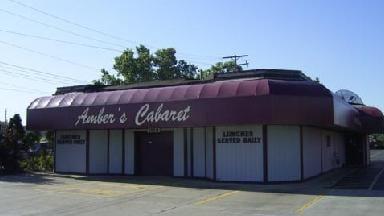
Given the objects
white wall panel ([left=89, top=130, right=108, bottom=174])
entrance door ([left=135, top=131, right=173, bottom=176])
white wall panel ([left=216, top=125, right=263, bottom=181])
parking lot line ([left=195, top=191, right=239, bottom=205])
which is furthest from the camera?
white wall panel ([left=89, top=130, right=108, bottom=174])

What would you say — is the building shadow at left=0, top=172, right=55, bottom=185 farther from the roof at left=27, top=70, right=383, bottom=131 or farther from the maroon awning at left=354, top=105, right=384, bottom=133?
the maroon awning at left=354, top=105, right=384, bottom=133

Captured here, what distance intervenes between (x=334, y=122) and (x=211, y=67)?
54585 millimetres

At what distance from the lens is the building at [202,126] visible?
24812 millimetres

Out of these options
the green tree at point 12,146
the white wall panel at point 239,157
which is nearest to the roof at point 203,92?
the white wall panel at point 239,157

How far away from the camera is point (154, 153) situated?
100ft

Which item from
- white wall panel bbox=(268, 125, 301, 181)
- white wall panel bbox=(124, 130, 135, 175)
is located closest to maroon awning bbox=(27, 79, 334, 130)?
white wall panel bbox=(268, 125, 301, 181)

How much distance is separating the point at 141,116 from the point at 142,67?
4263 centimetres

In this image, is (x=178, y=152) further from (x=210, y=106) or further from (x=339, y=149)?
(x=339, y=149)

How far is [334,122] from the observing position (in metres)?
26.1

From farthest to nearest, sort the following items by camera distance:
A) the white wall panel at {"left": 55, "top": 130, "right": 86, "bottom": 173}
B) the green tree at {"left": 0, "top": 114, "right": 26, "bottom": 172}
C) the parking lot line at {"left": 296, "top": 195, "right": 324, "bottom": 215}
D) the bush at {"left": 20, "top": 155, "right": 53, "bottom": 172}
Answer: the bush at {"left": 20, "top": 155, "right": 53, "bottom": 172} → the green tree at {"left": 0, "top": 114, "right": 26, "bottom": 172} → the white wall panel at {"left": 55, "top": 130, "right": 86, "bottom": 173} → the parking lot line at {"left": 296, "top": 195, "right": 324, "bottom": 215}

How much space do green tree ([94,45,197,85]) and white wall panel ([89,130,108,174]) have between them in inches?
1437

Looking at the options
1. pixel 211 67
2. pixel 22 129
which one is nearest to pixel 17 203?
pixel 22 129

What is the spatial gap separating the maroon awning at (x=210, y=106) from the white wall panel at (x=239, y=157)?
125cm

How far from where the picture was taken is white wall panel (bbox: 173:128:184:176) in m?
29.0
